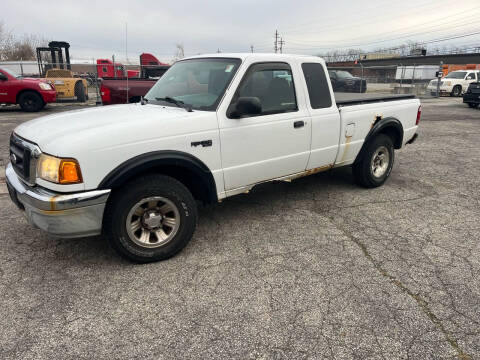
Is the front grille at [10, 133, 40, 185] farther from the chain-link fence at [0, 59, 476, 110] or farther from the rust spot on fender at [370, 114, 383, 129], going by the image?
the rust spot on fender at [370, 114, 383, 129]

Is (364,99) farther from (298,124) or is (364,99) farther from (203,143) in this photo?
(203,143)

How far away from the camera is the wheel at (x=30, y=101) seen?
1355 cm

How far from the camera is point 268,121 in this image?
3805 mm

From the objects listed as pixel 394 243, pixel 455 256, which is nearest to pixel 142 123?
pixel 394 243

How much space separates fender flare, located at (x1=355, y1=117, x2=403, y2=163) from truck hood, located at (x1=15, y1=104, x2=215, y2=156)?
267 centimetres

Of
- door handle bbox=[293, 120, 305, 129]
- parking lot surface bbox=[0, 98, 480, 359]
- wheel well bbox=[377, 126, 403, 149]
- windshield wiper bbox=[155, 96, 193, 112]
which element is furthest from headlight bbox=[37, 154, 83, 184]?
wheel well bbox=[377, 126, 403, 149]

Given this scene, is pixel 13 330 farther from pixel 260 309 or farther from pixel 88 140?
pixel 260 309

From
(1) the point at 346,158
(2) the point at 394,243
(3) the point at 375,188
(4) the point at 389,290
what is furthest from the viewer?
(3) the point at 375,188

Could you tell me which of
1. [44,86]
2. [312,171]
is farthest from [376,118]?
[44,86]

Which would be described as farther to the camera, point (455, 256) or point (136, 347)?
point (455, 256)

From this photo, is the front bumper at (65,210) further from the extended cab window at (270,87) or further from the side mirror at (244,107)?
the extended cab window at (270,87)

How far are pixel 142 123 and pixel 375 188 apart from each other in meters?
3.84

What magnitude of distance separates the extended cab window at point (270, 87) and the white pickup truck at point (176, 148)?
1cm

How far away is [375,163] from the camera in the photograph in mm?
5477
